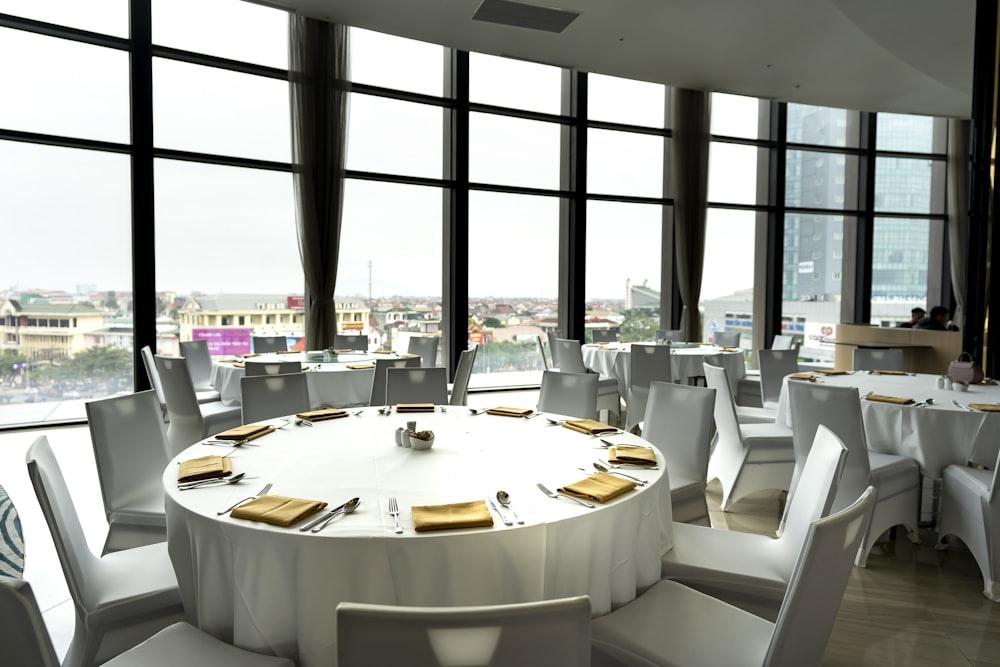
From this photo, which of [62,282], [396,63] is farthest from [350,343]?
[396,63]

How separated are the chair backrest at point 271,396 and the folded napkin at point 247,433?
2.83 feet

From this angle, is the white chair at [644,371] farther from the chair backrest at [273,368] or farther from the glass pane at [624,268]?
the glass pane at [624,268]

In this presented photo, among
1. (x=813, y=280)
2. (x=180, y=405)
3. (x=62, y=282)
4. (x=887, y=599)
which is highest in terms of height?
(x=813, y=280)

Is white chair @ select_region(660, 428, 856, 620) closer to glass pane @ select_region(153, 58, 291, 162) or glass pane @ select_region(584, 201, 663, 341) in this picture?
glass pane @ select_region(153, 58, 291, 162)

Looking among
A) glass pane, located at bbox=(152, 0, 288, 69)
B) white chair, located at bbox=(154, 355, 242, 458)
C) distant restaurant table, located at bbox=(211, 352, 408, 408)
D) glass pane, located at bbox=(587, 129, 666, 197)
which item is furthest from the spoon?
glass pane, located at bbox=(587, 129, 666, 197)

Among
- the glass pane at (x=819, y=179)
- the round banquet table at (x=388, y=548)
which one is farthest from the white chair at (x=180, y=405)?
the glass pane at (x=819, y=179)

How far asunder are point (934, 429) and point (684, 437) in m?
1.63

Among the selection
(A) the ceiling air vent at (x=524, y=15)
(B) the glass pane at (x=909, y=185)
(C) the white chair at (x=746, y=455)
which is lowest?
Answer: (C) the white chair at (x=746, y=455)

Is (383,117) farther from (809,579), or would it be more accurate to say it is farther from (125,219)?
(809,579)

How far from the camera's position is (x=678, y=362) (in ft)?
21.9

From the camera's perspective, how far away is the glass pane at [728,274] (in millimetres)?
10062

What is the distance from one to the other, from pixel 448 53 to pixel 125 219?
14.6ft

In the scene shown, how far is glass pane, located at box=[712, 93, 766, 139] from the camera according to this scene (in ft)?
32.5

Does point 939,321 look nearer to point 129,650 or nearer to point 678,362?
point 678,362
